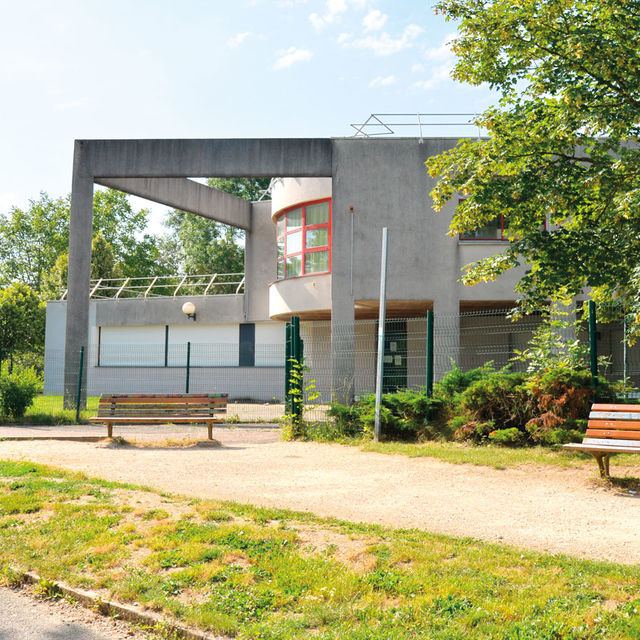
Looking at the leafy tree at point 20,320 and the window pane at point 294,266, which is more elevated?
the window pane at point 294,266

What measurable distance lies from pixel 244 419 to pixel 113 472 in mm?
8562

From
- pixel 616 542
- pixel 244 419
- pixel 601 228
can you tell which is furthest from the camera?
pixel 244 419

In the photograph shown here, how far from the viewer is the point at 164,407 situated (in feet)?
41.8

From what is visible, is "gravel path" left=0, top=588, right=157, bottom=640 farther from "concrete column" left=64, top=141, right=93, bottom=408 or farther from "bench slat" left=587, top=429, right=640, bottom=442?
"concrete column" left=64, top=141, right=93, bottom=408

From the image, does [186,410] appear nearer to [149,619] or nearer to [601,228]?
[601,228]

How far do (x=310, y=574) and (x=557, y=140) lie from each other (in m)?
7.59

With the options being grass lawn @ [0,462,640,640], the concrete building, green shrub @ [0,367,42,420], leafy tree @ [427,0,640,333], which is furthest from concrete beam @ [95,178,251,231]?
grass lawn @ [0,462,640,640]

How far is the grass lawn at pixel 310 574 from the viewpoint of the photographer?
369 centimetres

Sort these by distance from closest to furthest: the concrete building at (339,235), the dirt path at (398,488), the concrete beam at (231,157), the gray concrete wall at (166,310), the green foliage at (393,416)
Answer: the dirt path at (398,488)
the green foliage at (393,416)
the concrete building at (339,235)
the concrete beam at (231,157)
the gray concrete wall at (166,310)

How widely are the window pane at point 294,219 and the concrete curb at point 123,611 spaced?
17.7 metres

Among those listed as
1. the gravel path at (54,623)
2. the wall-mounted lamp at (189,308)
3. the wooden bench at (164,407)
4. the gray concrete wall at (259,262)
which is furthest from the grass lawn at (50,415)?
the gravel path at (54,623)

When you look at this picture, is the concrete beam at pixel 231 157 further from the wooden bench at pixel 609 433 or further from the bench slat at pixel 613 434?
the bench slat at pixel 613 434

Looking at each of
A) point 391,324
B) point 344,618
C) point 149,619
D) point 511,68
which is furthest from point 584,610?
point 391,324

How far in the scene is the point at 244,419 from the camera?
56.2 ft
